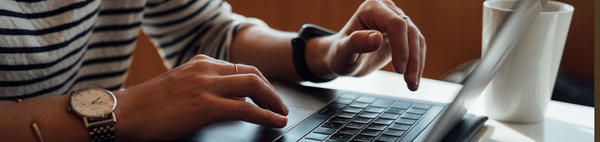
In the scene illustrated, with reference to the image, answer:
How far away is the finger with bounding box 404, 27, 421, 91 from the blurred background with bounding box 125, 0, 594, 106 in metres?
0.03

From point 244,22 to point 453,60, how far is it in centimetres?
40

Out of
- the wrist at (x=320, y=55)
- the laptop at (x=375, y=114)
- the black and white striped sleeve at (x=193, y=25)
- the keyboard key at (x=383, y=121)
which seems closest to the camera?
the laptop at (x=375, y=114)

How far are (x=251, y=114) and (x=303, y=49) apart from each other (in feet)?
1.01

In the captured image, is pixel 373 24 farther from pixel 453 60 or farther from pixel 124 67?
pixel 124 67

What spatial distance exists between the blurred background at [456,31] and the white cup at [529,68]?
3 centimetres

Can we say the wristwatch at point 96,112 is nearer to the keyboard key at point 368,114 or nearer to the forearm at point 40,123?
the forearm at point 40,123

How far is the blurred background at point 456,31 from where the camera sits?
2.36ft

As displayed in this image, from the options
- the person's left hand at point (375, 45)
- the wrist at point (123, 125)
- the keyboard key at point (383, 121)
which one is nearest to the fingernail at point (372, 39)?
the person's left hand at point (375, 45)

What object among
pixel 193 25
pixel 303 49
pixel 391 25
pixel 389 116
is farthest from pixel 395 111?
Answer: pixel 193 25

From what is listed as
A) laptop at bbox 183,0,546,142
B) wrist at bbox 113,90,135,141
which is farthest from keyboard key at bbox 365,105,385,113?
wrist at bbox 113,90,135,141

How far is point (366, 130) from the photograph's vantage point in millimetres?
578

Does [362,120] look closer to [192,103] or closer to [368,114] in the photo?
[368,114]

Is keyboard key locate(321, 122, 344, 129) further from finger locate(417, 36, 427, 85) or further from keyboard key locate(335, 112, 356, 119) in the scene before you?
finger locate(417, 36, 427, 85)

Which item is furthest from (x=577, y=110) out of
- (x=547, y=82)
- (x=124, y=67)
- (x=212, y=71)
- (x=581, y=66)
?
(x=124, y=67)
